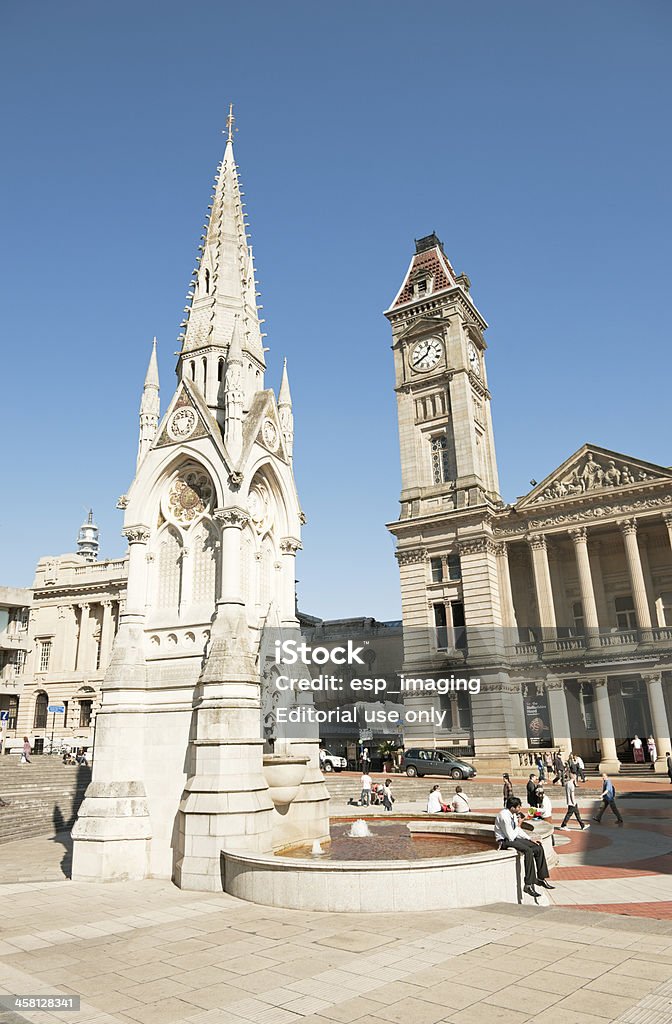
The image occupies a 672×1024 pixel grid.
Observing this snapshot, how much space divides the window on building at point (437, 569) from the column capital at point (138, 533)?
34649 mm

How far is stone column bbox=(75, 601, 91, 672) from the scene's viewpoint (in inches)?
2378

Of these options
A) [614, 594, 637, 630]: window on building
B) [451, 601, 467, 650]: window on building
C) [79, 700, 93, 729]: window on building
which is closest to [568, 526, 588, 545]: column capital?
[614, 594, 637, 630]: window on building

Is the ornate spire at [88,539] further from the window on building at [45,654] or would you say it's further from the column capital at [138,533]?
the column capital at [138,533]

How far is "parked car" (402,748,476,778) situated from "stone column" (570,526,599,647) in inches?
490

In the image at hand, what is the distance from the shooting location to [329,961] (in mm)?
7547

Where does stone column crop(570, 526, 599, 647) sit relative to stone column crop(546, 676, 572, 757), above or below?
above

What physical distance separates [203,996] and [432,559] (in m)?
42.9

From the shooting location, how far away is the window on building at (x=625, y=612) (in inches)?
1833

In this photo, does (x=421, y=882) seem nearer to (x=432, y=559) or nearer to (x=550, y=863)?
(x=550, y=863)

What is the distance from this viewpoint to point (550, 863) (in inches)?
580

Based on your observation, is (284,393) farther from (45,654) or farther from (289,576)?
(45,654)

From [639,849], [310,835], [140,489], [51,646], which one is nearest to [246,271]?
[140,489]

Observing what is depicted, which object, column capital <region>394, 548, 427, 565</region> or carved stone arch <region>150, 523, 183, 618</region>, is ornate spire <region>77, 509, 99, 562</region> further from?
carved stone arch <region>150, 523, 183, 618</region>

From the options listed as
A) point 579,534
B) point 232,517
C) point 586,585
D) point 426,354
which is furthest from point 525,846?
point 426,354
